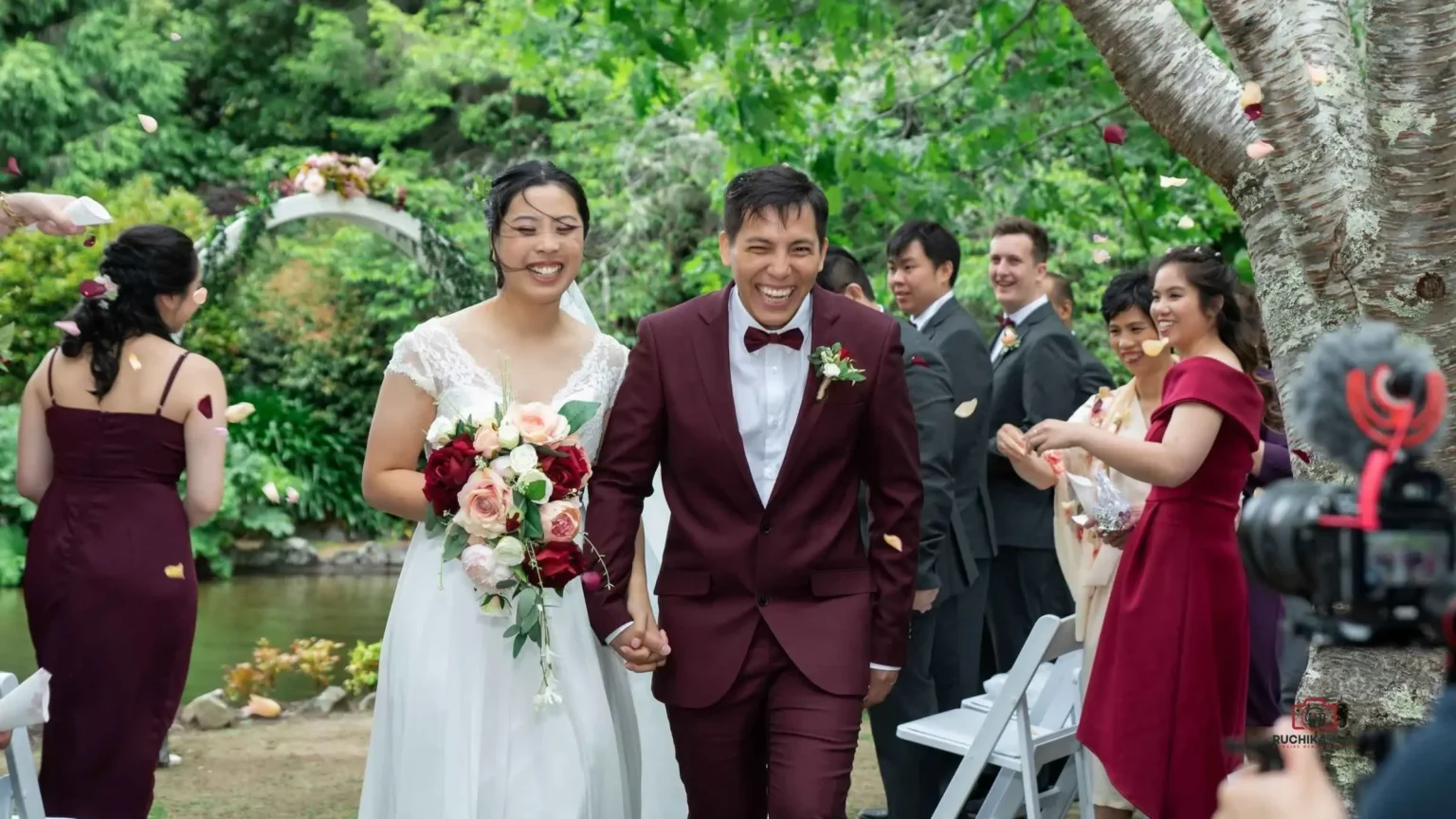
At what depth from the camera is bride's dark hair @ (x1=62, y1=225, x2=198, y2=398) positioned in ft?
17.2

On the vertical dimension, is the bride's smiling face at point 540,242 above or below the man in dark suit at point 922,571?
above

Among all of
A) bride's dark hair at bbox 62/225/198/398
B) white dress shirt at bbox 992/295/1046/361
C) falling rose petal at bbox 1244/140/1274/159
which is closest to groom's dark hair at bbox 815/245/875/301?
white dress shirt at bbox 992/295/1046/361

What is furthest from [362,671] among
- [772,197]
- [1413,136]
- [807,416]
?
[1413,136]

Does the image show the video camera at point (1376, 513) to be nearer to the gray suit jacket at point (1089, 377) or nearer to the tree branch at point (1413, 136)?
the tree branch at point (1413, 136)

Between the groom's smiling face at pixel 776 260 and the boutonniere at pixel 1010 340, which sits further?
the boutonniere at pixel 1010 340

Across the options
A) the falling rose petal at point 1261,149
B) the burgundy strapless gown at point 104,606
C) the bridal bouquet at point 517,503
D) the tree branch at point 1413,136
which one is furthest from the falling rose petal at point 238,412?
the tree branch at point 1413,136

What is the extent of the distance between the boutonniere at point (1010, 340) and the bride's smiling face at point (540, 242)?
9.57 feet

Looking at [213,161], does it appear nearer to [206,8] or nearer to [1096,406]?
[206,8]

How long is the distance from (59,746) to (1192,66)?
400 cm

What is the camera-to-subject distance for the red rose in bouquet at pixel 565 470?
13.8 ft

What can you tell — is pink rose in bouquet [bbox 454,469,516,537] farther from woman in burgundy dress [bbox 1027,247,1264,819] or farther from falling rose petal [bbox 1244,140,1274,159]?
falling rose petal [bbox 1244,140,1274,159]

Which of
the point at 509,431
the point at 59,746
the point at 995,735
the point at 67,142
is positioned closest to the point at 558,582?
the point at 509,431

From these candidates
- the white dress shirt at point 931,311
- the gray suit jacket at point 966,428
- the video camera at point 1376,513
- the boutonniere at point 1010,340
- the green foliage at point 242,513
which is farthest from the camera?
the green foliage at point 242,513

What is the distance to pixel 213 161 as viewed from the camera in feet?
82.0
